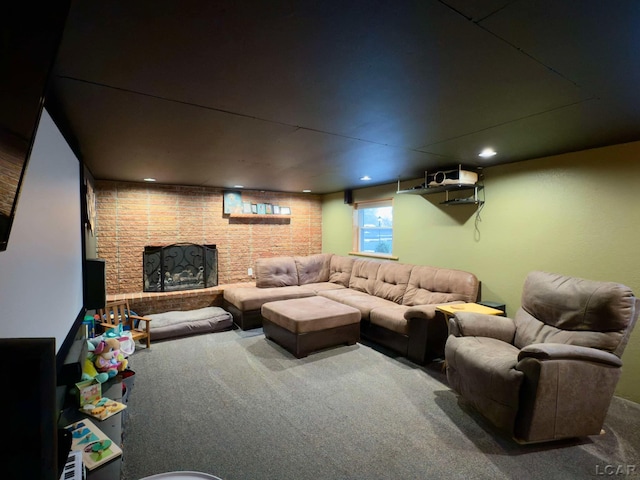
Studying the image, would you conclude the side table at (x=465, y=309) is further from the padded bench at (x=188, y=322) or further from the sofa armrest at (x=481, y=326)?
the padded bench at (x=188, y=322)

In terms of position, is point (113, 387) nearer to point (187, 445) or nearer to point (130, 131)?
point (187, 445)

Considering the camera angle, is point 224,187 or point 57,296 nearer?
point 57,296

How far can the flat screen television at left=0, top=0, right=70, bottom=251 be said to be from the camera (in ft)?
2.10

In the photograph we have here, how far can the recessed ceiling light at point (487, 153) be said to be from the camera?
2.86m

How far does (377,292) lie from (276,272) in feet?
5.55

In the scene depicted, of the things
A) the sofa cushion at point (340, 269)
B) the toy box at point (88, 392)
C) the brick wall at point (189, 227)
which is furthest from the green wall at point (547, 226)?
the toy box at point (88, 392)

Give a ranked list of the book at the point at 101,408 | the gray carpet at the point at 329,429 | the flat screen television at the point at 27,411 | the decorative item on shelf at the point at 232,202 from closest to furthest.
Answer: the flat screen television at the point at 27,411 → the book at the point at 101,408 → the gray carpet at the point at 329,429 → the decorative item on shelf at the point at 232,202

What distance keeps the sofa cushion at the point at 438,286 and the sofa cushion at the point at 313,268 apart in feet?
6.06

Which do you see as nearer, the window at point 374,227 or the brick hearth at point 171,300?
the brick hearth at point 171,300

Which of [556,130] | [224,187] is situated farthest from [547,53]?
[224,187]

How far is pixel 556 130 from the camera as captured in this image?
2.27 metres

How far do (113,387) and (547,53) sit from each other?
121 inches

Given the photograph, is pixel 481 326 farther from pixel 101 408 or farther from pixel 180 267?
pixel 180 267

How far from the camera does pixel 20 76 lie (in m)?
0.72
